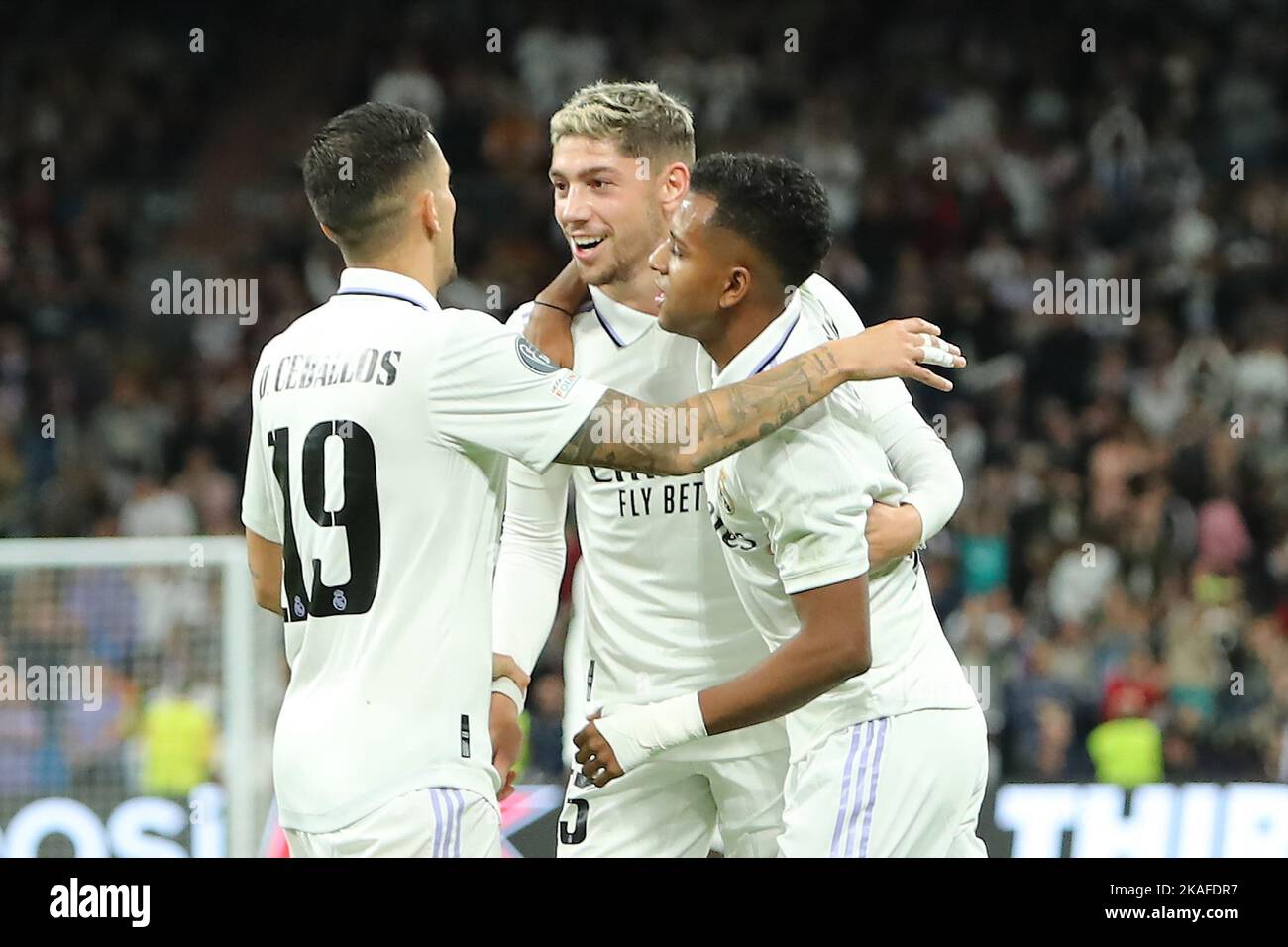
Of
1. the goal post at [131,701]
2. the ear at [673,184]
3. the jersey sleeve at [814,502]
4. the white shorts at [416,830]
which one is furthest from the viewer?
the goal post at [131,701]

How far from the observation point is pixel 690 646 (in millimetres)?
3803

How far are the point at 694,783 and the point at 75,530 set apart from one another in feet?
22.6

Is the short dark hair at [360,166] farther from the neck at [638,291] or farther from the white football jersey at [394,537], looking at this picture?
the neck at [638,291]

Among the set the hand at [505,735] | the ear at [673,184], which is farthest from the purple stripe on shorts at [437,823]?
the ear at [673,184]

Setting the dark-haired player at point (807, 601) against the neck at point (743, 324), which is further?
the neck at point (743, 324)

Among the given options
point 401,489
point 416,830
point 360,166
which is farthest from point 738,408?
point 416,830

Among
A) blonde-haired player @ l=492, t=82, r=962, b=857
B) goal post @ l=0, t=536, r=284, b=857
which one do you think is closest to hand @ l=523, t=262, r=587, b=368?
blonde-haired player @ l=492, t=82, r=962, b=857

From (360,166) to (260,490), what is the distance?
704 millimetres

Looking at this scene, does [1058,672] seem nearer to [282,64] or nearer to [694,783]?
[694,783]

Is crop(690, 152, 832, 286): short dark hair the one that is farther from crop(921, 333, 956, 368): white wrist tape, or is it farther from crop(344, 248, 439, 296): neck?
crop(344, 248, 439, 296): neck

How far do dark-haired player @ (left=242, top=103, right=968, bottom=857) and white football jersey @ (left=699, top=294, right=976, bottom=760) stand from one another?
0.40 feet

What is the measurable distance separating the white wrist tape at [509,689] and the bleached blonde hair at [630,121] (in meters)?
1.27

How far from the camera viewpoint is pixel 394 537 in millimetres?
3080

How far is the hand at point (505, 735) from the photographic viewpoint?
12.1ft
